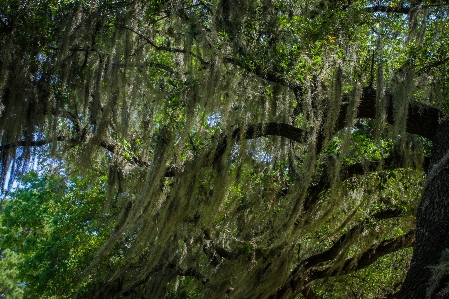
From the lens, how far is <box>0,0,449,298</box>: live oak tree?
13.9ft

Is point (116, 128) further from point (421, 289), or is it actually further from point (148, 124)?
point (421, 289)

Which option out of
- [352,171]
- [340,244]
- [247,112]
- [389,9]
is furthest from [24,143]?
[389,9]

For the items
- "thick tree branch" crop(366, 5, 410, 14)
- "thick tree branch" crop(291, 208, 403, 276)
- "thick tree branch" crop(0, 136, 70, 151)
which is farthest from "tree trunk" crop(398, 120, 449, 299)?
"thick tree branch" crop(0, 136, 70, 151)

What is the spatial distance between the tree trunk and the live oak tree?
25cm

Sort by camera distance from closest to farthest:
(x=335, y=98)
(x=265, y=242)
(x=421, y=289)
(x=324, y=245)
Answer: (x=421, y=289) < (x=335, y=98) < (x=265, y=242) < (x=324, y=245)

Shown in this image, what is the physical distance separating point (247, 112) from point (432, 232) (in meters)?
1.79


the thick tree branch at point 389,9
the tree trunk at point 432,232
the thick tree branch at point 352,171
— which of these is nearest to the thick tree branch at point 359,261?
the thick tree branch at point 352,171

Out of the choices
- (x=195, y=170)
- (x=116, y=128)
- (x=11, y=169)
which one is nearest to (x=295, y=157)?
(x=195, y=170)

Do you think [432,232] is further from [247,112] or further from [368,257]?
[368,257]

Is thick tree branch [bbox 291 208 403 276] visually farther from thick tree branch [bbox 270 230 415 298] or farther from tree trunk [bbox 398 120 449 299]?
tree trunk [bbox 398 120 449 299]

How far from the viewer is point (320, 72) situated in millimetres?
4293

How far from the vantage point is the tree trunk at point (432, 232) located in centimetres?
305

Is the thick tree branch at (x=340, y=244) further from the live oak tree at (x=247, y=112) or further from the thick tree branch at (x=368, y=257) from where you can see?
the thick tree branch at (x=368, y=257)

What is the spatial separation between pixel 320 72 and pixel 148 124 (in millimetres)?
1679
